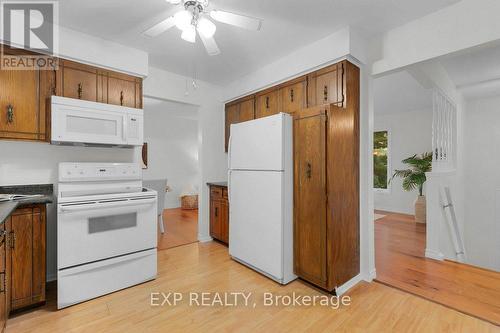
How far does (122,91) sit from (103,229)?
1501mm

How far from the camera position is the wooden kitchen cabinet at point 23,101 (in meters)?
2.11

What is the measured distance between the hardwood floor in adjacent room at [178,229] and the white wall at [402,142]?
15.8 ft

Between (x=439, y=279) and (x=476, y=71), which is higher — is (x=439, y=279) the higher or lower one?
the lower one

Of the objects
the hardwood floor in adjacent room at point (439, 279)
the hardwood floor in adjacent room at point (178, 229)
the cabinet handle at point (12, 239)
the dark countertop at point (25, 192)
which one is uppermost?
the dark countertop at point (25, 192)

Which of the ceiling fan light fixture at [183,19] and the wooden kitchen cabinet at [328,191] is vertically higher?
the ceiling fan light fixture at [183,19]

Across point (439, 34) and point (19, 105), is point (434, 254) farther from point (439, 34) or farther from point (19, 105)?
point (19, 105)

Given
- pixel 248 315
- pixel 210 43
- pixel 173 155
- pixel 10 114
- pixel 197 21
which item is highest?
pixel 197 21

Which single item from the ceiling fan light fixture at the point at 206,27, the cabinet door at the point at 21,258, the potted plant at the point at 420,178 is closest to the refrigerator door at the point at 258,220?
the ceiling fan light fixture at the point at 206,27

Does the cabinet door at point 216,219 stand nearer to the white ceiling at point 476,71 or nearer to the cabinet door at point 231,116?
the cabinet door at point 231,116

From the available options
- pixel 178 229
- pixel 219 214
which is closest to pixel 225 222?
pixel 219 214

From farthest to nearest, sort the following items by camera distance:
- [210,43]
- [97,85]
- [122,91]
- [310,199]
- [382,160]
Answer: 1. [382,160]
2. [122,91]
3. [97,85]
4. [310,199]
5. [210,43]

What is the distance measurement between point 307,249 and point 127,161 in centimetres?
225

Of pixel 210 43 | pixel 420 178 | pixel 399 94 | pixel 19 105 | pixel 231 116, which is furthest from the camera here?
pixel 420 178

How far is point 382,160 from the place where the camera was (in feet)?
21.0
